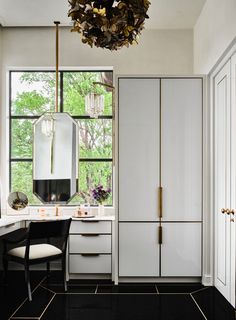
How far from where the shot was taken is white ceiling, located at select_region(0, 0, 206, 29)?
4414 mm

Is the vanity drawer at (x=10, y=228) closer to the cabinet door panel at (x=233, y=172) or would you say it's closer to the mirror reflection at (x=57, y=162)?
the mirror reflection at (x=57, y=162)

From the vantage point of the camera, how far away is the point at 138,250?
14.0ft

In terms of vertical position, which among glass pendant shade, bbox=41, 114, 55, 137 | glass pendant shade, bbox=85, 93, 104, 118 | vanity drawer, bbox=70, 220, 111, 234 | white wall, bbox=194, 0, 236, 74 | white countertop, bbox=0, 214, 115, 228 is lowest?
vanity drawer, bbox=70, 220, 111, 234

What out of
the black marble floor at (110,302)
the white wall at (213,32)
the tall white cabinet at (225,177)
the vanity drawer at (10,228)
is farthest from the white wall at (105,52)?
the black marble floor at (110,302)

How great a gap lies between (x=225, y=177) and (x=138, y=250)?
1292 mm

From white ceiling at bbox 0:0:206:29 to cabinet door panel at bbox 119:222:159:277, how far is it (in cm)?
256

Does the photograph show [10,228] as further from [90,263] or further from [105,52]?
[105,52]

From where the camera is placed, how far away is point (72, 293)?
399cm

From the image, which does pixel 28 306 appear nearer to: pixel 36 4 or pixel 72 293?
pixel 72 293

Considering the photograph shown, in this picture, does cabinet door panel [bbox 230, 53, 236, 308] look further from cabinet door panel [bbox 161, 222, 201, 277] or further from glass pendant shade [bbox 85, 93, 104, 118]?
glass pendant shade [bbox 85, 93, 104, 118]

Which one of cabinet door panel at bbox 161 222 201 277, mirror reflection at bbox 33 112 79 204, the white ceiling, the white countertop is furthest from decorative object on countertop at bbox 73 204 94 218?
the white ceiling

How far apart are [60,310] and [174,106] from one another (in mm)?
2442

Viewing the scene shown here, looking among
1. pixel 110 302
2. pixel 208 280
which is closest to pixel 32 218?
pixel 110 302

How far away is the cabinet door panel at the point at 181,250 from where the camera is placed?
14.0 feet
